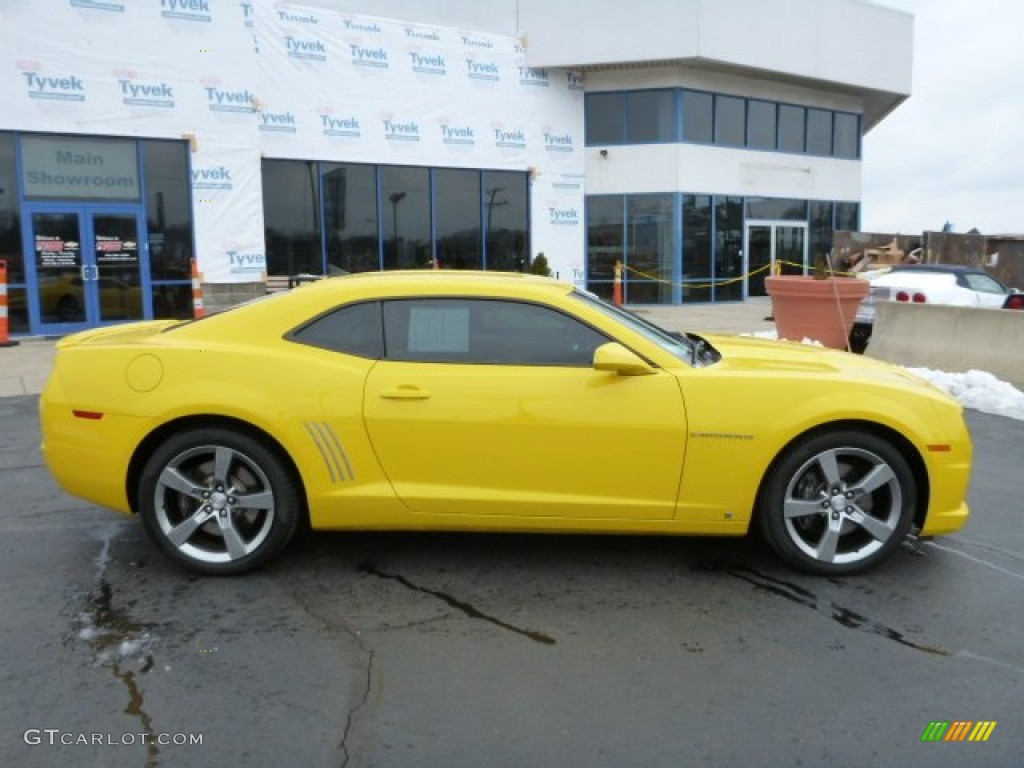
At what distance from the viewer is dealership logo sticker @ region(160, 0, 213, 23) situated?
15.6 meters

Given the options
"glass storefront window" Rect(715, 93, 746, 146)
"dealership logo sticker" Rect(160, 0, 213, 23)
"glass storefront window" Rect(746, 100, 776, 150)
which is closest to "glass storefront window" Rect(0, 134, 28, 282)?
"dealership logo sticker" Rect(160, 0, 213, 23)

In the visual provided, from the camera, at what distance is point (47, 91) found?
14781 mm

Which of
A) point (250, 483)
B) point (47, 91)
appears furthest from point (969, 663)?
point (47, 91)

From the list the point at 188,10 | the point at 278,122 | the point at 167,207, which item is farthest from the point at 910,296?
the point at 188,10

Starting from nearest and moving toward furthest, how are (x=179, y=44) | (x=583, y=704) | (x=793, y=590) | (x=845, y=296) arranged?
1. (x=583, y=704)
2. (x=793, y=590)
3. (x=845, y=296)
4. (x=179, y=44)

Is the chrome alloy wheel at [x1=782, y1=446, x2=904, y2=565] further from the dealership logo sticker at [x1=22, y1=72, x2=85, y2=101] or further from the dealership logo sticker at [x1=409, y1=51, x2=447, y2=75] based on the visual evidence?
the dealership logo sticker at [x1=409, y1=51, x2=447, y2=75]

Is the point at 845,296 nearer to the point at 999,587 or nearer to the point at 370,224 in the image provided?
the point at 999,587

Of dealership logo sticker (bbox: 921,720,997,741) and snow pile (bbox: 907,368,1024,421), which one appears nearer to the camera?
dealership logo sticker (bbox: 921,720,997,741)

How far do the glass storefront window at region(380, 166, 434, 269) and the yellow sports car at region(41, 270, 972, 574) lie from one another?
15800 mm

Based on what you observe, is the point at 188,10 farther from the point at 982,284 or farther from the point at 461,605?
the point at 461,605

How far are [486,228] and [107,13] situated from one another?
9240 millimetres

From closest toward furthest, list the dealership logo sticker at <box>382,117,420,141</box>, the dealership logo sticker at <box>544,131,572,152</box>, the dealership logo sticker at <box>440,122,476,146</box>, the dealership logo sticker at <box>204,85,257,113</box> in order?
the dealership logo sticker at <box>204,85,257,113</box>
the dealership logo sticker at <box>382,117,420,141</box>
the dealership logo sticker at <box>440,122,476,146</box>
the dealership logo sticker at <box>544,131,572,152</box>

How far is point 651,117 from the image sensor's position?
2209cm

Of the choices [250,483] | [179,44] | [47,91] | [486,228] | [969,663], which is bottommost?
[969,663]
